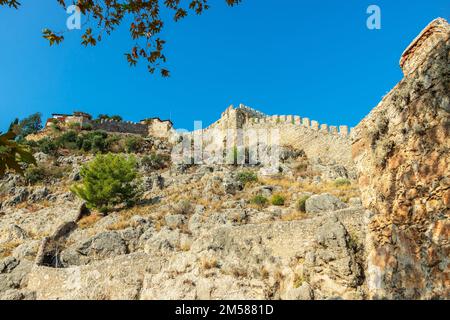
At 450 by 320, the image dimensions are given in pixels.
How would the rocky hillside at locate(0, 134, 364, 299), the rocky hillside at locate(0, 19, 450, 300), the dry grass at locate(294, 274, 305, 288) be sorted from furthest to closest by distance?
1. the rocky hillside at locate(0, 134, 364, 299)
2. the dry grass at locate(294, 274, 305, 288)
3. the rocky hillside at locate(0, 19, 450, 300)

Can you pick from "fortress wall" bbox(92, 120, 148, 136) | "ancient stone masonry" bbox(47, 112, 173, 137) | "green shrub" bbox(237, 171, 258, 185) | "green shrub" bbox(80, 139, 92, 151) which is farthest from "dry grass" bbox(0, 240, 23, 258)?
"fortress wall" bbox(92, 120, 148, 136)

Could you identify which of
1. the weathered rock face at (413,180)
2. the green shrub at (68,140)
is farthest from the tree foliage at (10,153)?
the green shrub at (68,140)

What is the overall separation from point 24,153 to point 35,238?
2214 centimetres

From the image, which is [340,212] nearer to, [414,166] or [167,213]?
[414,166]

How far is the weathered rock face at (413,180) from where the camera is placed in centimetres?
463

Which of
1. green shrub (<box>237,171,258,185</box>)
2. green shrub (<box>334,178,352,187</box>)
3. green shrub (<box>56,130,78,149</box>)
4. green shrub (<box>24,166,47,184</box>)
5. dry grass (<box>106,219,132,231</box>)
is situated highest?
green shrub (<box>56,130,78,149</box>)

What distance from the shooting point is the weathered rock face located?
463 cm

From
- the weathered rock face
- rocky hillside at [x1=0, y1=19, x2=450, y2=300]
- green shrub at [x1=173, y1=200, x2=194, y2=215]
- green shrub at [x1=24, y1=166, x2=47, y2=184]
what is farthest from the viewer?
green shrub at [x1=24, y1=166, x2=47, y2=184]

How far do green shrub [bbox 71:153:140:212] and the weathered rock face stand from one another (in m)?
21.1

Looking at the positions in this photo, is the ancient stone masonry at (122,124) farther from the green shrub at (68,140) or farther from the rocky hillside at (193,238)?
the rocky hillside at (193,238)

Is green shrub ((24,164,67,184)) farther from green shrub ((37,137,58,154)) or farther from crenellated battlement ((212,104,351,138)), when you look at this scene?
crenellated battlement ((212,104,351,138))

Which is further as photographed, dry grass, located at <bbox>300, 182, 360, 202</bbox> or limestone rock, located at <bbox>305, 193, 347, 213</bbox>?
dry grass, located at <bbox>300, 182, 360, 202</bbox>

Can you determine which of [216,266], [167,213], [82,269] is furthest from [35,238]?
[216,266]

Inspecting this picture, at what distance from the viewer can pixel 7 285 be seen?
1669 centimetres
